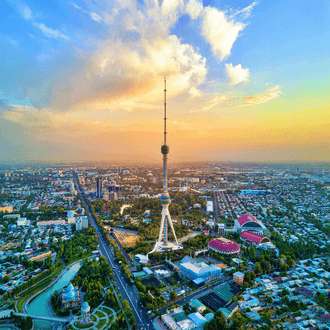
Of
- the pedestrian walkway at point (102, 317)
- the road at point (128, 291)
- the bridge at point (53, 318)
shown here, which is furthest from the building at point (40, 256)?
the pedestrian walkway at point (102, 317)

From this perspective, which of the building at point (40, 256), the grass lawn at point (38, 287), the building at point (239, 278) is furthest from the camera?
the building at point (40, 256)

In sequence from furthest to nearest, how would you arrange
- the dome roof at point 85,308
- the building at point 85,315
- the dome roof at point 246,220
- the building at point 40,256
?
1. the dome roof at point 246,220
2. the building at point 40,256
3. the dome roof at point 85,308
4. the building at point 85,315

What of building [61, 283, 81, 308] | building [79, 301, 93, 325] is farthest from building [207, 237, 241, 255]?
building [79, 301, 93, 325]

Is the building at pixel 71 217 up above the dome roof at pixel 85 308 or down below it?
below

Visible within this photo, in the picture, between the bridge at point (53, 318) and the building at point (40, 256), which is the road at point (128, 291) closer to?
the bridge at point (53, 318)

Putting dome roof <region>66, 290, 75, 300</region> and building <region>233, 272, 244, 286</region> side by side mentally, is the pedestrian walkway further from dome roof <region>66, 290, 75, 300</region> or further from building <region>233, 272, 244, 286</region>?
building <region>233, 272, 244, 286</region>

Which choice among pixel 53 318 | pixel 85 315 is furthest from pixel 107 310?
pixel 53 318

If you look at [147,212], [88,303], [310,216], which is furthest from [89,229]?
[310,216]
